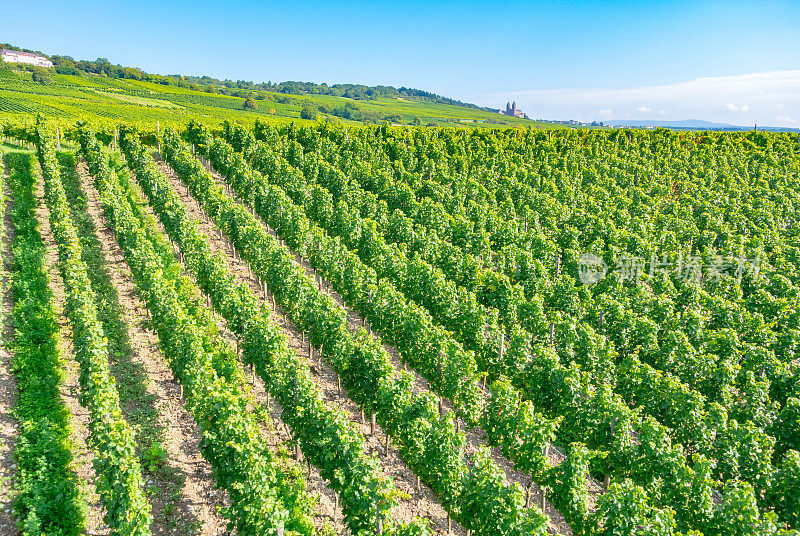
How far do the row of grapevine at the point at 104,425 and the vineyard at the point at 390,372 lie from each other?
8 centimetres

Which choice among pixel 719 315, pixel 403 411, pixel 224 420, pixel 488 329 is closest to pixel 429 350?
pixel 488 329

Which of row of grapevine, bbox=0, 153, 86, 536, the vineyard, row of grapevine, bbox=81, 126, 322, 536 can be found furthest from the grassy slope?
row of grapevine, bbox=81, 126, 322, 536

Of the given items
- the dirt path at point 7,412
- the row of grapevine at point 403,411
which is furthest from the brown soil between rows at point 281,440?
the dirt path at point 7,412

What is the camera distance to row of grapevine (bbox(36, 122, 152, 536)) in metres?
11.5

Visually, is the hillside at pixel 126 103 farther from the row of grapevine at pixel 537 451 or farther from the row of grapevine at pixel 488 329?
the row of grapevine at pixel 537 451

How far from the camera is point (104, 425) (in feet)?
41.5

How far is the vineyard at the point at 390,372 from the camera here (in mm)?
12477

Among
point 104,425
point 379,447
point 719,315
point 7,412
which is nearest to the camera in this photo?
point 104,425

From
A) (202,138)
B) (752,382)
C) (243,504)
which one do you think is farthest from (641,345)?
(202,138)

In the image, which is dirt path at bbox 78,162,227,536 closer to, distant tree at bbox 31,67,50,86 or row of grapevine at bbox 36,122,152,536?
row of grapevine at bbox 36,122,152,536

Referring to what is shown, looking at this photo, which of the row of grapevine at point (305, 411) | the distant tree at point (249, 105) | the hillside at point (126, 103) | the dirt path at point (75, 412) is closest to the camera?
the row of grapevine at point (305, 411)

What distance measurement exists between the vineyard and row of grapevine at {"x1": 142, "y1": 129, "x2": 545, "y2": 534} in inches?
3.0

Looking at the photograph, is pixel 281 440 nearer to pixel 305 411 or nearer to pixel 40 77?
pixel 305 411

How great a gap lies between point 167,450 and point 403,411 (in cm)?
743
